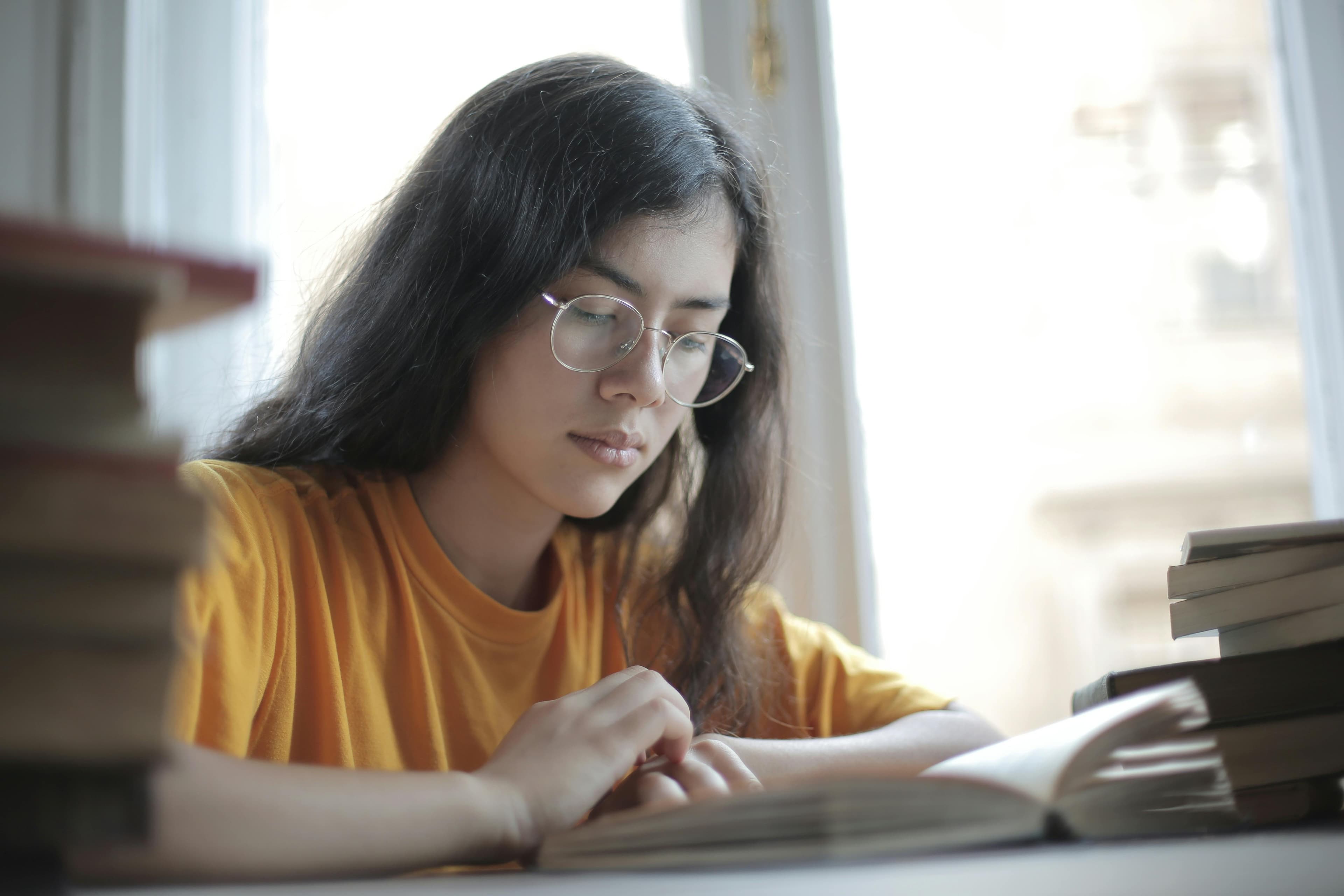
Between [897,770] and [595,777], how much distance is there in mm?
385

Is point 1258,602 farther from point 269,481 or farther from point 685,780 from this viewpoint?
point 269,481

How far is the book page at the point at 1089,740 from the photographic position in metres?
0.52

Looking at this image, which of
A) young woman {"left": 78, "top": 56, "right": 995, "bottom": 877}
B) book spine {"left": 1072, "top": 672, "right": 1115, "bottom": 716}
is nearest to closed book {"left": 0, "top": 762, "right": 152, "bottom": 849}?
young woman {"left": 78, "top": 56, "right": 995, "bottom": 877}

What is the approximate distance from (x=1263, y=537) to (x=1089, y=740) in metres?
0.26

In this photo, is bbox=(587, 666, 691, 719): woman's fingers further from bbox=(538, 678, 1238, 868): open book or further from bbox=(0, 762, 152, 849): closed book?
bbox=(0, 762, 152, 849): closed book

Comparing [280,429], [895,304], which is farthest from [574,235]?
[895,304]

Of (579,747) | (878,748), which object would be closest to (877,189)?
(878,748)

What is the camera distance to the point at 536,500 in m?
1.07

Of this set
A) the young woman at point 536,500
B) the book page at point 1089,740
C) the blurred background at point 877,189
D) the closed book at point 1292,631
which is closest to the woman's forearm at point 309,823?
the young woman at point 536,500

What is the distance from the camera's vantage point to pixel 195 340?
1.60 metres

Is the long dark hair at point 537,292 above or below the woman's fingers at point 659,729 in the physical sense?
above

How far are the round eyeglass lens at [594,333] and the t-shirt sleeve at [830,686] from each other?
0.40 m

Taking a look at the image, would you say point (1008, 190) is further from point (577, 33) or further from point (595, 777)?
point (595, 777)

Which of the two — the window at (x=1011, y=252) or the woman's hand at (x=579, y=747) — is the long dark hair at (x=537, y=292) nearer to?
the woman's hand at (x=579, y=747)
